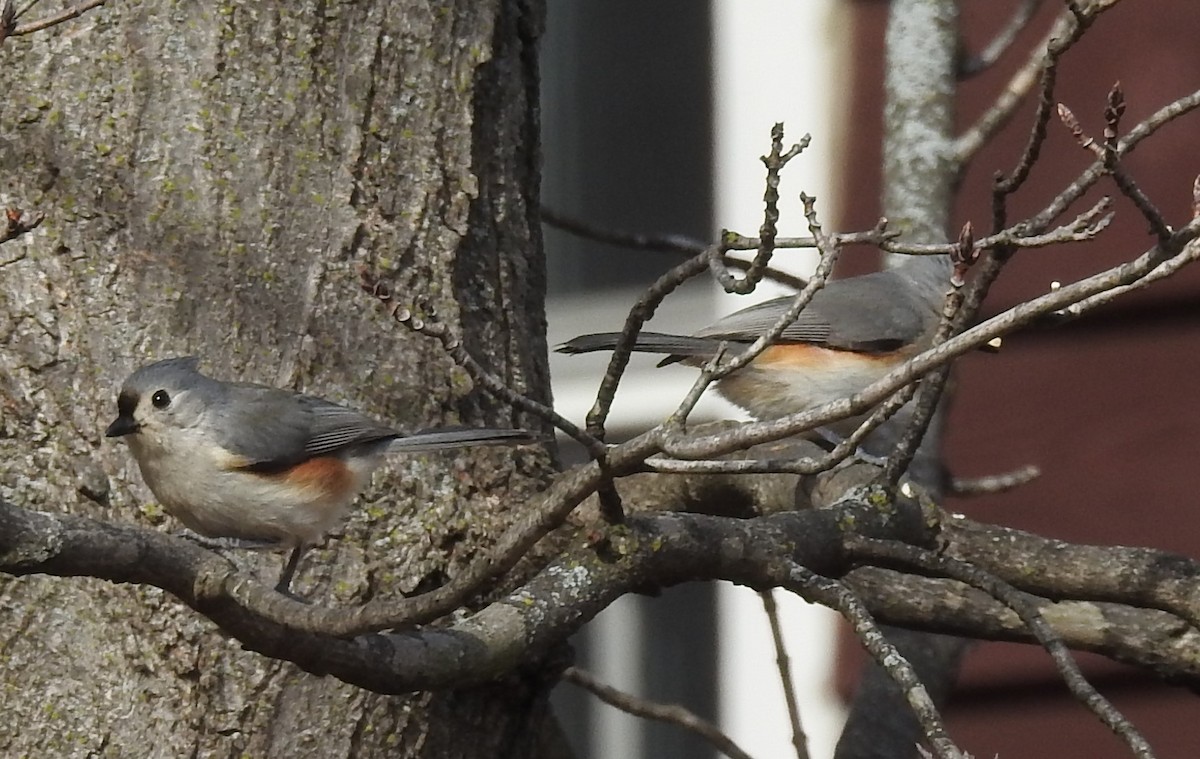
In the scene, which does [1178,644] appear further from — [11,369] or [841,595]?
[11,369]

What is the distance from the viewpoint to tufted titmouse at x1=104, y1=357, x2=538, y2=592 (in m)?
2.25

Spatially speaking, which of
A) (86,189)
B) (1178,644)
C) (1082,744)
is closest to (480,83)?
(86,189)

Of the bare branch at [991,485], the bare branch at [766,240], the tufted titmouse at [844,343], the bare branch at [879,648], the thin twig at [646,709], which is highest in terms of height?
the tufted titmouse at [844,343]

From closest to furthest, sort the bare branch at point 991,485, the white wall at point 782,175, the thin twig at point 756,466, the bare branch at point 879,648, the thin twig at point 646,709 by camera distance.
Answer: the thin twig at point 756,466 < the bare branch at point 879,648 < the thin twig at point 646,709 < the bare branch at point 991,485 < the white wall at point 782,175

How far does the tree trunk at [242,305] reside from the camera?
2182 millimetres

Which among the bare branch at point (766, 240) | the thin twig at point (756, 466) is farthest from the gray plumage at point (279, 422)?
the thin twig at point (756, 466)

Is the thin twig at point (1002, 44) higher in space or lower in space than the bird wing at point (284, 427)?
higher

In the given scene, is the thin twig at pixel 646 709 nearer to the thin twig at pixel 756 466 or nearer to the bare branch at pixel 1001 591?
the bare branch at pixel 1001 591

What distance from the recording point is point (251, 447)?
2566 mm

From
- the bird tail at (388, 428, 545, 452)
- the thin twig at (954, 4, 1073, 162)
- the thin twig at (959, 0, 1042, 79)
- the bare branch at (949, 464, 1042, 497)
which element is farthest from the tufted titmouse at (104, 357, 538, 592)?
the thin twig at (959, 0, 1042, 79)

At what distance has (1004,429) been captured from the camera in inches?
161

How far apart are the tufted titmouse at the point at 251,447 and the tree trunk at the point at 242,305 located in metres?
A: 0.04

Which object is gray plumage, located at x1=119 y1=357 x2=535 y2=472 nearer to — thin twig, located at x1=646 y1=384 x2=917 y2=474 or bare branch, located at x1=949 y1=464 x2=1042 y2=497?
thin twig, located at x1=646 y1=384 x2=917 y2=474

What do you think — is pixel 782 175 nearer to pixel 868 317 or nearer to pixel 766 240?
pixel 868 317
